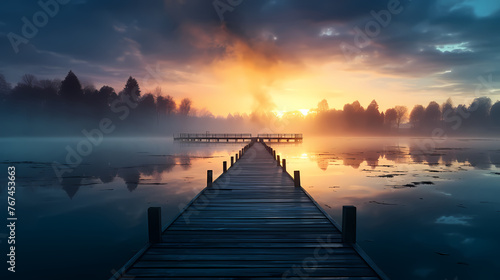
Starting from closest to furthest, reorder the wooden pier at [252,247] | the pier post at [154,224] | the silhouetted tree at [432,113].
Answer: the wooden pier at [252,247] < the pier post at [154,224] < the silhouetted tree at [432,113]

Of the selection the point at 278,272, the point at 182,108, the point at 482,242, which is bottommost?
the point at 482,242

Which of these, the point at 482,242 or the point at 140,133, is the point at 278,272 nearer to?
the point at 482,242

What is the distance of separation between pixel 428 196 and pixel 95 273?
629 inches

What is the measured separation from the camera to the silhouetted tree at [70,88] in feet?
Result: 278

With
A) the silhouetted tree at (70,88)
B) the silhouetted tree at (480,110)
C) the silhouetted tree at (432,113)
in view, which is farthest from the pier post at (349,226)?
the silhouetted tree at (480,110)

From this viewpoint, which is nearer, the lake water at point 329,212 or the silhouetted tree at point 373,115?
the lake water at point 329,212

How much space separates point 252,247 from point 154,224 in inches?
82.8

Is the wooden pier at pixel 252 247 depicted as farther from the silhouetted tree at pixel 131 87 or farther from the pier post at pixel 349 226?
the silhouetted tree at pixel 131 87

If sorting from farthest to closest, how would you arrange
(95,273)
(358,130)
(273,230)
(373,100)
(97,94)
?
(358,130) → (373,100) → (97,94) → (95,273) → (273,230)

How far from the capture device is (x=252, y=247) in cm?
571

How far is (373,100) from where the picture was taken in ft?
418

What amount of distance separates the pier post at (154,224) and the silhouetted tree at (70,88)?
96.0 m

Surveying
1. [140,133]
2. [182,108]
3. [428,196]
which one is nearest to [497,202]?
[428,196]

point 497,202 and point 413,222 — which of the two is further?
point 497,202
